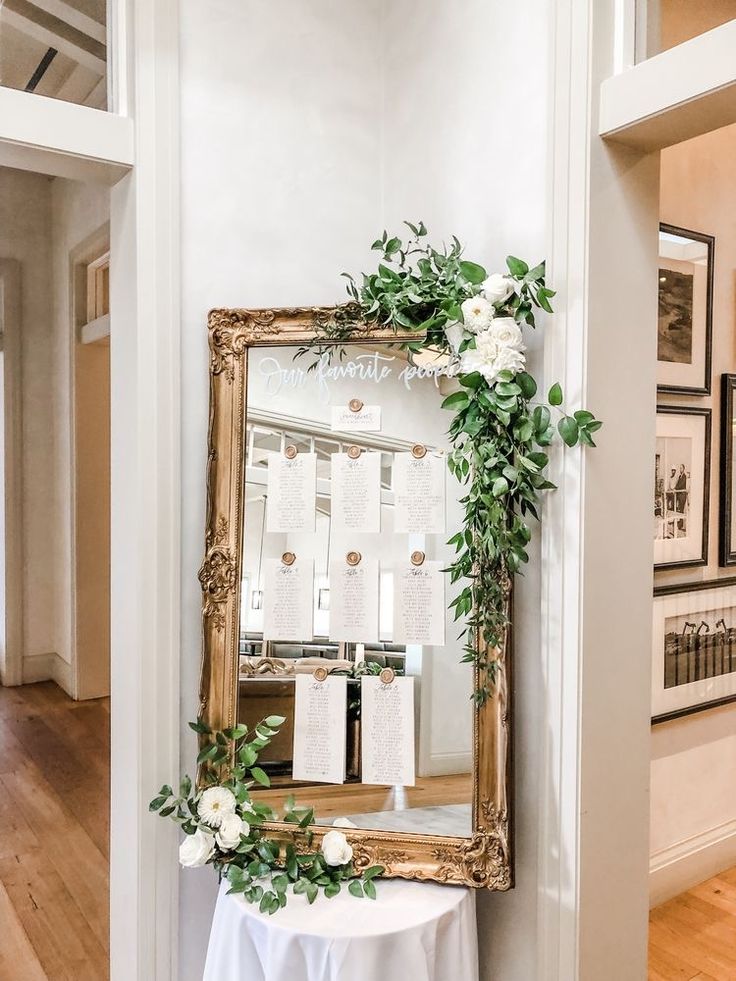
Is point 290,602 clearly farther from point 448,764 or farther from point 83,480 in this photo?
point 83,480

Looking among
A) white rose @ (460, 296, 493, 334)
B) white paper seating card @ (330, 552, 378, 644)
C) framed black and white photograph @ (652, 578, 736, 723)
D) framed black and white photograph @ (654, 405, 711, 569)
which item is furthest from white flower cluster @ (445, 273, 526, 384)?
framed black and white photograph @ (652, 578, 736, 723)

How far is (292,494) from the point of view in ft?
5.89

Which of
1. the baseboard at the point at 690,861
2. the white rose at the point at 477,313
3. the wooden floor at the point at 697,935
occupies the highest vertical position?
the white rose at the point at 477,313

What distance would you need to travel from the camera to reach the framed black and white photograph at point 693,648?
103 inches

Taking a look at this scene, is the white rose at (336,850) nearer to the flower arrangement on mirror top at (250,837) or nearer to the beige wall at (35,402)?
the flower arrangement on mirror top at (250,837)

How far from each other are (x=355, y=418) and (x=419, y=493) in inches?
8.5

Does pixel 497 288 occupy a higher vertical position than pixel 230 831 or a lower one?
higher

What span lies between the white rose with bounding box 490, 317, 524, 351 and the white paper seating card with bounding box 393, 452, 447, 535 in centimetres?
29

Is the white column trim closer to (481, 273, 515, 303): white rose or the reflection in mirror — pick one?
the reflection in mirror

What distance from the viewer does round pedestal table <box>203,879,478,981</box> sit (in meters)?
1.47

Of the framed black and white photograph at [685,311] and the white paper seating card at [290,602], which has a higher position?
the framed black and white photograph at [685,311]

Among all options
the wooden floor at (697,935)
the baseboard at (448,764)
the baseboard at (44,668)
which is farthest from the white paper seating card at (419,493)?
the baseboard at (44,668)

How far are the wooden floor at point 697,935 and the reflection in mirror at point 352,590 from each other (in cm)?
127

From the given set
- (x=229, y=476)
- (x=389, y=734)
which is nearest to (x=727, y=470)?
(x=389, y=734)
